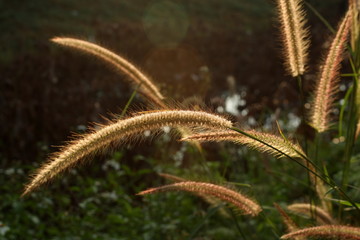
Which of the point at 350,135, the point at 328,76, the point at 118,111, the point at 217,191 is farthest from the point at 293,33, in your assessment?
the point at 118,111

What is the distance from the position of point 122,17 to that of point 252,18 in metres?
7.89

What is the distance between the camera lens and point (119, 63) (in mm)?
2068

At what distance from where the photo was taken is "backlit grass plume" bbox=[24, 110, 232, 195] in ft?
3.95

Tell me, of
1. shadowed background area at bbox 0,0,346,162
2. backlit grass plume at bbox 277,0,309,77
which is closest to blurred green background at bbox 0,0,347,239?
shadowed background area at bbox 0,0,346,162

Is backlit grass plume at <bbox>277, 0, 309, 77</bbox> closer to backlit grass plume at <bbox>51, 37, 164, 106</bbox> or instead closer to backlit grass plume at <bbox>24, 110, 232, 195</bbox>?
backlit grass plume at <bbox>51, 37, 164, 106</bbox>

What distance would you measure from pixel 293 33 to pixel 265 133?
55 cm

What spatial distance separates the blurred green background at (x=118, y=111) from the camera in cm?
355

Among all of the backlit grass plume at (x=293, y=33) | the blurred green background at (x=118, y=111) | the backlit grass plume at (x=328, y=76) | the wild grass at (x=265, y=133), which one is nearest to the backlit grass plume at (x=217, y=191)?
the wild grass at (x=265, y=133)

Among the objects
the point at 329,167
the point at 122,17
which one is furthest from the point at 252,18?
the point at 329,167

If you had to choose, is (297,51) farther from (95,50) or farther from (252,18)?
(252,18)

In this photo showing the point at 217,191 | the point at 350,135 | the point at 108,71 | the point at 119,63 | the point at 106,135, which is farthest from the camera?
the point at 108,71

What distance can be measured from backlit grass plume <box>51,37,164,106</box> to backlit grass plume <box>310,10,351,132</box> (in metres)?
0.68

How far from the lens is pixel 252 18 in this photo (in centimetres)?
2584

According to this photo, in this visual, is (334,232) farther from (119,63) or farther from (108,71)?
(108,71)
